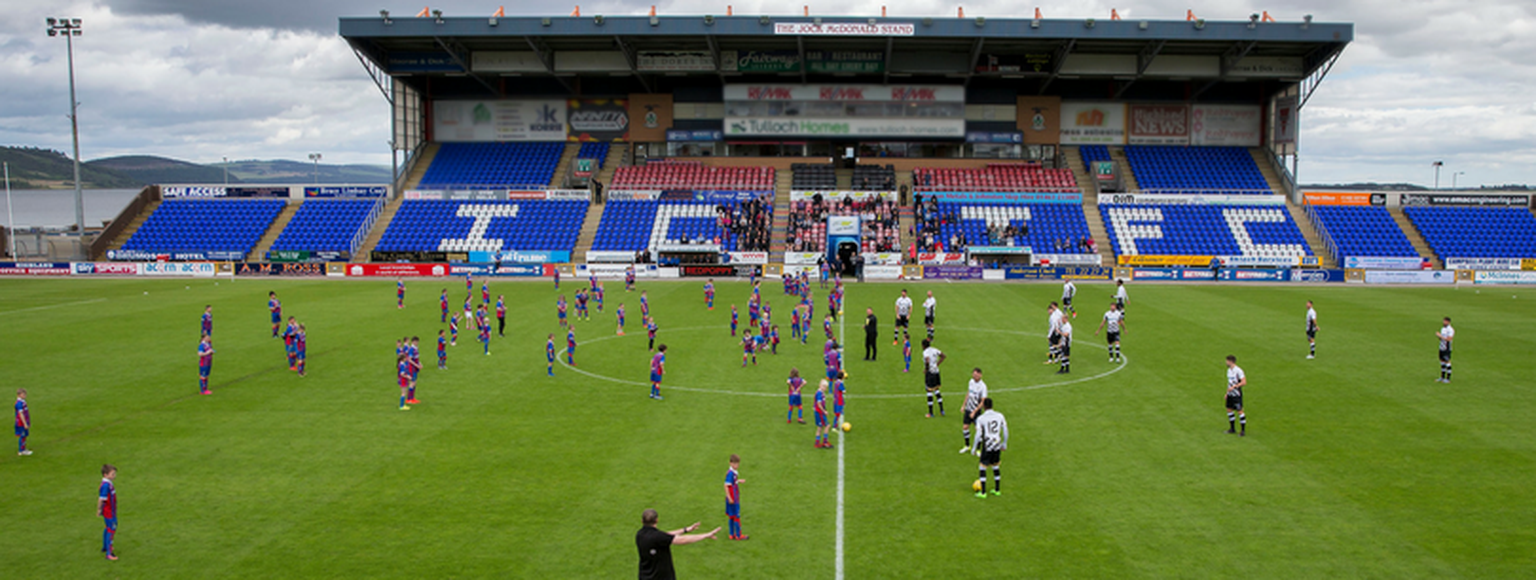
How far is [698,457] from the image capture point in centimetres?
1630

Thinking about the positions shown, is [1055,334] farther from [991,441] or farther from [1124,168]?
[1124,168]

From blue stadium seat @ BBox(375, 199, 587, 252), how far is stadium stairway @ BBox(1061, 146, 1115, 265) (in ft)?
128

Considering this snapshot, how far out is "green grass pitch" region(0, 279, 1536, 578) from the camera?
1179 cm

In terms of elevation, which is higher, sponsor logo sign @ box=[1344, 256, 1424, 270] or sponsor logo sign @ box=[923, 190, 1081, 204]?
sponsor logo sign @ box=[923, 190, 1081, 204]

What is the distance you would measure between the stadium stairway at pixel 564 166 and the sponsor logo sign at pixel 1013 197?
31.5 metres

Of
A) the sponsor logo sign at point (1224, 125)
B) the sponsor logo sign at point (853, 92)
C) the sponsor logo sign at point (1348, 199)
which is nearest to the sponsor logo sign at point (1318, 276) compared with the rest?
the sponsor logo sign at point (1348, 199)

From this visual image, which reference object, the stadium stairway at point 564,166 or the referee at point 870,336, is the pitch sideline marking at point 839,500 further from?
the stadium stairway at point 564,166

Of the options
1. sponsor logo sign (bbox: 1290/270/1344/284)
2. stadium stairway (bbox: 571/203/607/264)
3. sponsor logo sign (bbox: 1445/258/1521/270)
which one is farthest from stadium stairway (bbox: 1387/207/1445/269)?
stadium stairway (bbox: 571/203/607/264)

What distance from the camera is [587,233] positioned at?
215 ft

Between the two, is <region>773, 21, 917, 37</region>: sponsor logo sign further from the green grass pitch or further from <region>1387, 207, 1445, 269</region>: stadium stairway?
<region>1387, 207, 1445, 269</region>: stadium stairway

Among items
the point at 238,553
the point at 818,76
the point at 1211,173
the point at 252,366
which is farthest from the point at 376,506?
the point at 1211,173

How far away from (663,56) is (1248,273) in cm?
4624

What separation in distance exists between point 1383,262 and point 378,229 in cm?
7323

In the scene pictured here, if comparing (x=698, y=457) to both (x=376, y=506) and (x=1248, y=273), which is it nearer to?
(x=376, y=506)
